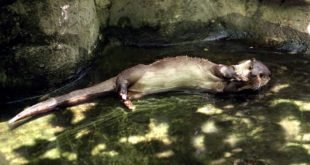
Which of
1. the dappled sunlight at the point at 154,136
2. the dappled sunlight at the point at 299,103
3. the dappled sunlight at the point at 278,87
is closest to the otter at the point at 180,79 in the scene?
the dappled sunlight at the point at 278,87

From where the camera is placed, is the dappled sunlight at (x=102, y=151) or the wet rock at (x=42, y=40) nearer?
the dappled sunlight at (x=102, y=151)

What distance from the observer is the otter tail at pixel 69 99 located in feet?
14.8

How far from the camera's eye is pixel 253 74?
4762mm

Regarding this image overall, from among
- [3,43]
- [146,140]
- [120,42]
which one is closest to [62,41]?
[3,43]

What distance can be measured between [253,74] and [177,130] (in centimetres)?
95

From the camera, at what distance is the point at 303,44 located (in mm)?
5461

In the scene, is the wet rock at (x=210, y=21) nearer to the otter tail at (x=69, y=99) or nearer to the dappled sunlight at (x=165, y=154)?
the otter tail at (x=69, y=99)

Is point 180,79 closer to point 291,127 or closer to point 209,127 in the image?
point 209,127

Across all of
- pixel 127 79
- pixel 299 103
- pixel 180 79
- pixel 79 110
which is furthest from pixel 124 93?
pixel 299 103

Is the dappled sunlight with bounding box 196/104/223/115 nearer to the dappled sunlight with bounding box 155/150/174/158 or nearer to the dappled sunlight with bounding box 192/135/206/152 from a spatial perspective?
the dappled sunlight with bounding box 192/135/206/152

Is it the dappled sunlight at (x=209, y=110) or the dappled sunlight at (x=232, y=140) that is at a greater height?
the dappled sunlight at (x=209, y=110)

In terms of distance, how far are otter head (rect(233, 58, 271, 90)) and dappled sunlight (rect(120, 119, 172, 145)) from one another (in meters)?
0.91

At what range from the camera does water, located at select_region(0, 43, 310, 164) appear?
13.1 feet

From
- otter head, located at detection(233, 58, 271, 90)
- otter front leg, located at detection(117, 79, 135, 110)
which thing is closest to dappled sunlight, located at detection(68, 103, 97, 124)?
otter front leg, located at detection(117, 79, 135, 110)
